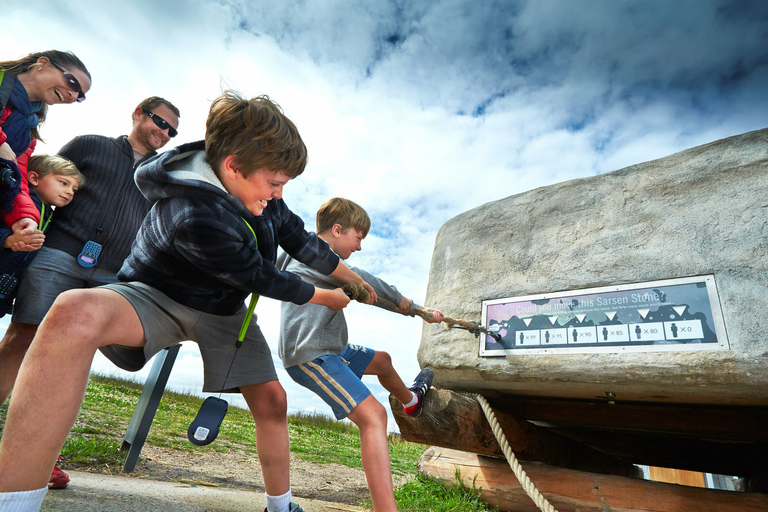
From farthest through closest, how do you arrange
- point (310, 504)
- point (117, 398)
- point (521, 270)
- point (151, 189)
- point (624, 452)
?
point (117, 398)
point (624, 452)
point (521, 270)
point (310, 504)
point (151, 189)

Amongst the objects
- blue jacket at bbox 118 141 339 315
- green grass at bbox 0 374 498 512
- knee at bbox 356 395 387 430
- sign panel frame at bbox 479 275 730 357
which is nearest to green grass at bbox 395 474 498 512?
green grass at bbox 0 374 498 512

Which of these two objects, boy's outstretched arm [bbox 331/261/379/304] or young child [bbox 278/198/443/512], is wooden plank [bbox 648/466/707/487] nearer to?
young child [bbox 278/198/443/512]

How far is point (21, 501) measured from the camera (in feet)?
3.47

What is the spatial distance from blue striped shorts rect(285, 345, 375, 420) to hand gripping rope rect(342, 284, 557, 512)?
13.8 inches

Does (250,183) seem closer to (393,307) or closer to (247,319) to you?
(247,319)

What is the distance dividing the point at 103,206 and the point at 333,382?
1.50m

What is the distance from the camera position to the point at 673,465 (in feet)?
15.4

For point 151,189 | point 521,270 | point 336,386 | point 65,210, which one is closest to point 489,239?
point 521,270

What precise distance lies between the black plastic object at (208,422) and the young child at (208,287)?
0.09 m

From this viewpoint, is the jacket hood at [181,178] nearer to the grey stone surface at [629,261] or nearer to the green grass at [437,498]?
the grey stone surface at [629,261]

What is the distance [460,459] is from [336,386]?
1683 mm

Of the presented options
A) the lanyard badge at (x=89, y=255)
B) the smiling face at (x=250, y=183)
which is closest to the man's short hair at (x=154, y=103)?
the lanyard badge at (x=89, y=255)

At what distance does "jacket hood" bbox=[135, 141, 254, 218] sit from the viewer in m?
1.51

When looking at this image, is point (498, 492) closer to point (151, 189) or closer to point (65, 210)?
point (151, 189)
